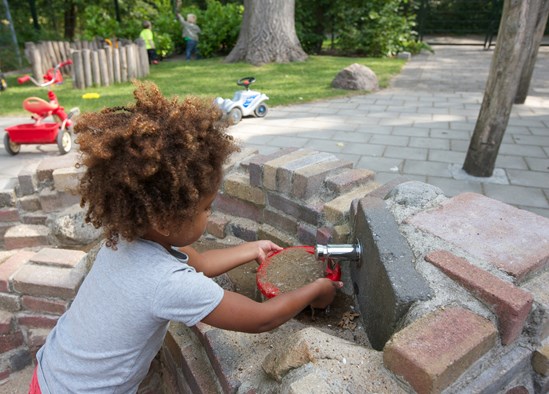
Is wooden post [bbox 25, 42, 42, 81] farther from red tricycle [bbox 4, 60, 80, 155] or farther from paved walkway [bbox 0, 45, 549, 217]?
red tricycle [bbox 4, 60, 80, 155]

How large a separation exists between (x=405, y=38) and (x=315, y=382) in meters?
13.4

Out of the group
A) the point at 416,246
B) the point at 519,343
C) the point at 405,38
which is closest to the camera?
the point at 519,343

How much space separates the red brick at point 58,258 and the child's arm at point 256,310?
113cm

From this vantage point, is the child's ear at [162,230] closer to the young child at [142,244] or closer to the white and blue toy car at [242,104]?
the young child at [142,244]

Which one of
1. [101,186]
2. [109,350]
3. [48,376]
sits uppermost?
[101,186]

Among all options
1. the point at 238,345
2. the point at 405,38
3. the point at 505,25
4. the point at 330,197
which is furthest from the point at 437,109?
the point at 405,38

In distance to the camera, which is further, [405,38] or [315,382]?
[405,38]

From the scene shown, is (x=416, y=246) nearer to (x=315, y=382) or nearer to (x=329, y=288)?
(x=329, y=288)

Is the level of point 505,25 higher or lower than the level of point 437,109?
higher

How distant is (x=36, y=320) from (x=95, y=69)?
707 centimetres

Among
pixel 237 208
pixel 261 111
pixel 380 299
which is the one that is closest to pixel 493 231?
pixel 380 299

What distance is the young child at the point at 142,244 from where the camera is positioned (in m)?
1.17

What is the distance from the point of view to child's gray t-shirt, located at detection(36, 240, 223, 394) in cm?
125

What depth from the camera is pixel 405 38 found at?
1288 centimetres
